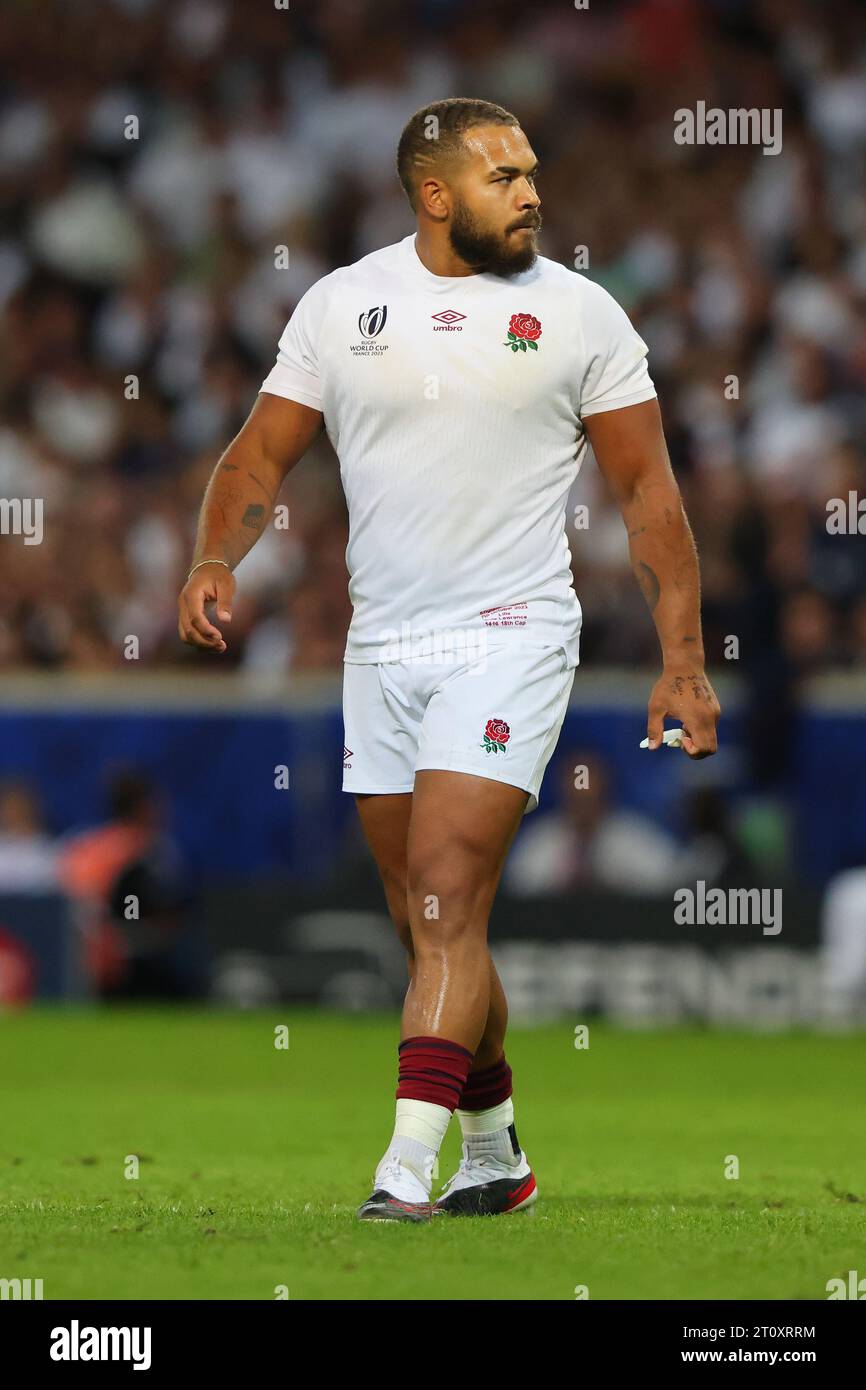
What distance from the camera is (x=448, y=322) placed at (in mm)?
6109

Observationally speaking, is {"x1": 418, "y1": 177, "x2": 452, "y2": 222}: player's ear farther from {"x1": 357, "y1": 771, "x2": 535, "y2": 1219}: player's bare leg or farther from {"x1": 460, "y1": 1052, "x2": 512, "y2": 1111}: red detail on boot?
{"x1": 460, "y1": 1052, "x2": 512, "y2": 1111}: red detail on boot

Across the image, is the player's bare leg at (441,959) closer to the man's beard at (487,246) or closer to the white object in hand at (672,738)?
the white object in hand at (672,738)

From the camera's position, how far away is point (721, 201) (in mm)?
17875

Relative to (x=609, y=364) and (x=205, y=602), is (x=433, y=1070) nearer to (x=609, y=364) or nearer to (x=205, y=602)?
(x=205, y=602)

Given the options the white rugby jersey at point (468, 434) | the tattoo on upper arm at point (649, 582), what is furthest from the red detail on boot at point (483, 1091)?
the tattoo on upper arm at point (649, 582)

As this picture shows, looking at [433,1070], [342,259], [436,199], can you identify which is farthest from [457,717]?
[342,259]

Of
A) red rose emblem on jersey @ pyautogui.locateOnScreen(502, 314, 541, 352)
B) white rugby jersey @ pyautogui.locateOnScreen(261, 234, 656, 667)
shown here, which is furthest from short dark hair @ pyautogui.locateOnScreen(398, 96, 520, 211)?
red rose emblem on jersey @ pyautogui.locateOnScreen(502, 314, 541, 352)

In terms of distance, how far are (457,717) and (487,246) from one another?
117 centimetres

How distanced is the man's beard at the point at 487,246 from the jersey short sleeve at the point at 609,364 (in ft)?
0.63

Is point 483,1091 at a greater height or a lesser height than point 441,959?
lesser

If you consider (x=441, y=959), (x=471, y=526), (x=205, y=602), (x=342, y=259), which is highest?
(x=342, y=259)

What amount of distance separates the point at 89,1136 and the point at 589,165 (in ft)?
38.2
